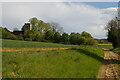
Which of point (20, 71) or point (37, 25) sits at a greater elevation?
point (37, 25)

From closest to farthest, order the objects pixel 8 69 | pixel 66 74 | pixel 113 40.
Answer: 1. pixel 8 69
2. pixel 66 74
3. pixel 113 40

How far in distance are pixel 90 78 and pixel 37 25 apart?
75958mm

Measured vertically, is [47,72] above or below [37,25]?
below

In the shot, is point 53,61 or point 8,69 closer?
point 8,69

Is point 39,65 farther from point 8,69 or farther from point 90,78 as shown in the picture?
point 90,78

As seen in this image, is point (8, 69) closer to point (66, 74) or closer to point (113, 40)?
point (66, 74)

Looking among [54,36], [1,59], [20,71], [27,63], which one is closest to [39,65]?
[27,63]

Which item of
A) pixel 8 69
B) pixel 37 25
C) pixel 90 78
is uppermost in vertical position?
pixel 37 25

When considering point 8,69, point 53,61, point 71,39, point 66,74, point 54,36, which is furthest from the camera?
point 71,39

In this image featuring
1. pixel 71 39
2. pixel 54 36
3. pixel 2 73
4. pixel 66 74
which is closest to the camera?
pixel 2 73

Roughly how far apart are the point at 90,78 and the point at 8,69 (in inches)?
194

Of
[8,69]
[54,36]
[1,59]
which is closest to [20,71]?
[8,69]

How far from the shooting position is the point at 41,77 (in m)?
9.75

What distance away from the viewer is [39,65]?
1161cm
